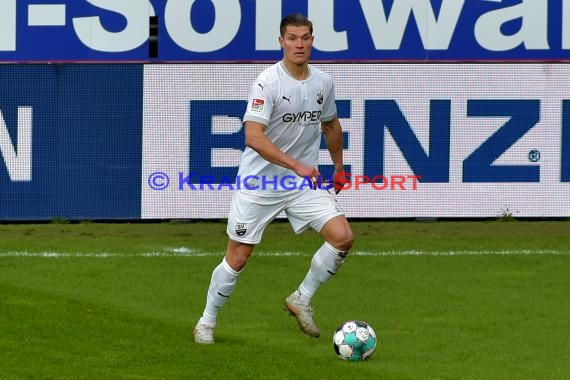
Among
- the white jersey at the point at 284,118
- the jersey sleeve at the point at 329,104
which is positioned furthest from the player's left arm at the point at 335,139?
the white jersey at the point at 284,118

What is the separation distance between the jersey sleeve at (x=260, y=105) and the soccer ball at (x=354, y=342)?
1483 millimetres

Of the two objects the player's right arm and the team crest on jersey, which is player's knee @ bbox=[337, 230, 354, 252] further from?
the team crest on jersey

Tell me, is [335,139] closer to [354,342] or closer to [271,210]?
[271,210]

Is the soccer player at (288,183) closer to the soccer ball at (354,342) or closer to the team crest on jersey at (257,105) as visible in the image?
the team crest on jersey at (257,105)

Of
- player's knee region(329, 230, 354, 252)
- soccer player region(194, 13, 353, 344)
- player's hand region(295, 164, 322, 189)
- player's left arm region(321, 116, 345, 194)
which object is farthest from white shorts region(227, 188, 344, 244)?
player's hand region(295, 164, 322, 189)

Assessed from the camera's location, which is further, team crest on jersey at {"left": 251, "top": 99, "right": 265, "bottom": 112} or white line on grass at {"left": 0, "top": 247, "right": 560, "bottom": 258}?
white line on grass at {"left": 0, "top": 247, "right": 560, "bottom": 258}

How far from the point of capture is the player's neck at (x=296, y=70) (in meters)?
9.61

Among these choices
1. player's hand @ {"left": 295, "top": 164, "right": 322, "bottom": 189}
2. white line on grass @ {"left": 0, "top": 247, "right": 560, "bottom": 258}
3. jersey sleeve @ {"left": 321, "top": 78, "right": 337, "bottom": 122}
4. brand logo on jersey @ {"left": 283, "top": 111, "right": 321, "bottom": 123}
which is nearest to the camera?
player's hand @ {"left": 295, "top": 164, "right": 322, "bottom": 189}

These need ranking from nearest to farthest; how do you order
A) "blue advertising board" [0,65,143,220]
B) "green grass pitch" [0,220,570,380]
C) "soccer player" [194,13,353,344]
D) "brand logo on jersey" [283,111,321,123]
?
"green grass pitch" [0,220,570,380] → "soccer player" [194,13,353,344] → "brand logo on jersey" [283,111,321,123] → "blue advertising board" [0,65,143,220]

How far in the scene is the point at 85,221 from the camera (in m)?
16.8

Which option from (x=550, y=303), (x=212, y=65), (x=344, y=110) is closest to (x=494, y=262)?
(x=550, y=303)

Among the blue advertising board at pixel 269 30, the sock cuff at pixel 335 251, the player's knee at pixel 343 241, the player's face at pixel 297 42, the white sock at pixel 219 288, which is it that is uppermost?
the blue advertising board at pixel 269 30

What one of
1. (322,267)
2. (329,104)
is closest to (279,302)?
(322,267)

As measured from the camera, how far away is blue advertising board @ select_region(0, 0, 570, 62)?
57.3 feet
